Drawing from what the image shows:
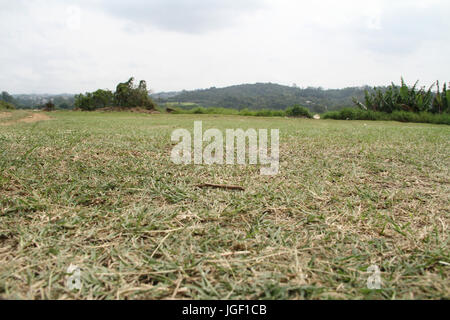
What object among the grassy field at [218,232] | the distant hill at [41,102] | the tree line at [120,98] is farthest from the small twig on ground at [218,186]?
the distant hill at [41,102]

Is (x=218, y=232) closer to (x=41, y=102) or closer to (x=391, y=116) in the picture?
(x=391, y=116)

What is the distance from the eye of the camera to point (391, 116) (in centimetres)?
1331

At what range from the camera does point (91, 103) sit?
918 inches

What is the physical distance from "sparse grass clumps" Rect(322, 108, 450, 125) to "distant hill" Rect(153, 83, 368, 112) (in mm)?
6626

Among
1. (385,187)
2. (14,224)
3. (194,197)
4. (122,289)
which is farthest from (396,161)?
(14,224)

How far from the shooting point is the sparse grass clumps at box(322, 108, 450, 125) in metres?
11.6

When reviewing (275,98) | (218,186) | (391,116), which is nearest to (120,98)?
(391,116)

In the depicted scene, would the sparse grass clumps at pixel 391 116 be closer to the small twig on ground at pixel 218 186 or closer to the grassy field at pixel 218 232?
the grassy field at pixel 218 232

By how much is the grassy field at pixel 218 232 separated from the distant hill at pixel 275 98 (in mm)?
22019

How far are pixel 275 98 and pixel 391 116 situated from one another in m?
38.8

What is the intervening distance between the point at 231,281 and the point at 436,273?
0.64m

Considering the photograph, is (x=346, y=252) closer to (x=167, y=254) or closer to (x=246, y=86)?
(x=167, y=254)

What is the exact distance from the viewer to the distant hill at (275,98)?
4191 cm

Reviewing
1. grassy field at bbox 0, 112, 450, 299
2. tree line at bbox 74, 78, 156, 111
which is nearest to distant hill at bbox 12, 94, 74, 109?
tree line at bbox 74, 78, 156, 111
